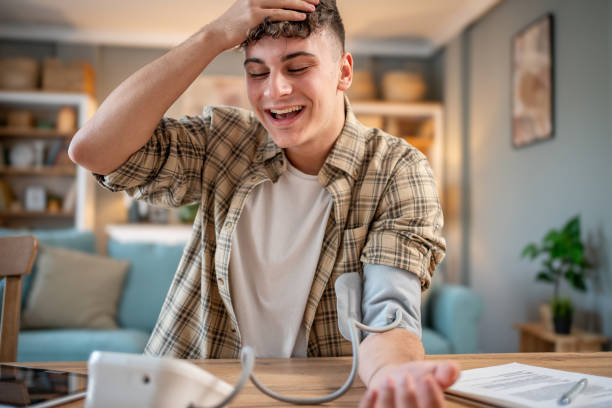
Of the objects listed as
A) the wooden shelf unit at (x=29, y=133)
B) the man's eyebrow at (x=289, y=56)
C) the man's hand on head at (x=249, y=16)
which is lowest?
the man's eyebrow at (x=289, y=56)

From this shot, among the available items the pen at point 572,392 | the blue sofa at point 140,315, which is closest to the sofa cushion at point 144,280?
the blue sofa at point 140,315

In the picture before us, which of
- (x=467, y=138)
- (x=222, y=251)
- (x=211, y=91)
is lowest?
(x=222, y=251)

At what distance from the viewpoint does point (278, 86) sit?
95 cm

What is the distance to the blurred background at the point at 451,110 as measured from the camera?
113 inches

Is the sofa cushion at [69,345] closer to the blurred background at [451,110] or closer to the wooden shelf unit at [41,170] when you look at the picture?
the blurred background at [451,110]

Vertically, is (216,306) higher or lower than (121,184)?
lower

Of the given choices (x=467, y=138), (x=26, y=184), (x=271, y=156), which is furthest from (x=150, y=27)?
(x=271, y=156)

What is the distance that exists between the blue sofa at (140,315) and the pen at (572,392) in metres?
1.94

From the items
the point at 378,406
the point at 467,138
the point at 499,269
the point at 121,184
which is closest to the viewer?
the point at 378,406

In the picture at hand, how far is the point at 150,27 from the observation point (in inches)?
198

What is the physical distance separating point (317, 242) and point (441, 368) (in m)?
0.53

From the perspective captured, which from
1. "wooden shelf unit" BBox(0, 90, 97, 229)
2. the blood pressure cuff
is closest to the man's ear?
the blood pressure cuff

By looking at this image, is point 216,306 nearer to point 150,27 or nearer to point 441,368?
point 441,368

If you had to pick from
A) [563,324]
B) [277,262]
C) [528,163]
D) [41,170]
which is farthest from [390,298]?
[41,170]
